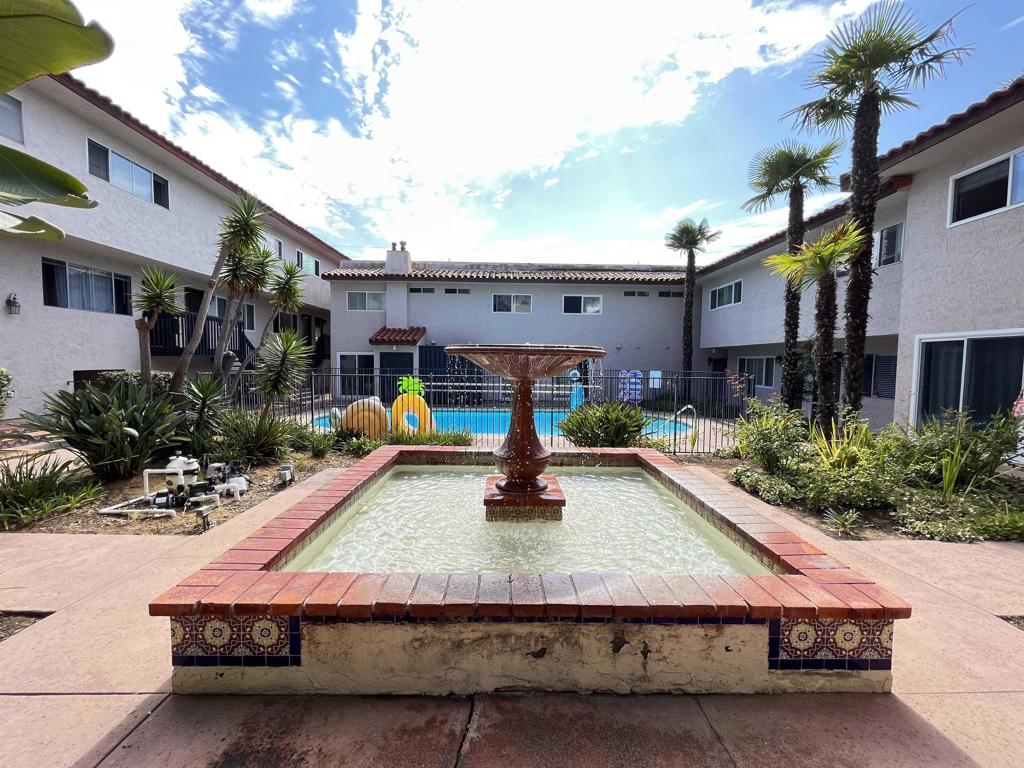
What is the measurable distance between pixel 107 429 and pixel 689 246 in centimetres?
1980

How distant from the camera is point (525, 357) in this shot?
433 centimetres

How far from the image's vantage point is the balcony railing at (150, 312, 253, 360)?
49.2 ft

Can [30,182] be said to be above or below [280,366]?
above

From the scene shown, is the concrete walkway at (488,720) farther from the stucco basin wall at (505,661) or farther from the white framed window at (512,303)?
the white framed window at (512,303)

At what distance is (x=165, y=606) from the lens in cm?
226

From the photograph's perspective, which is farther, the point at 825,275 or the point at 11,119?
the point at 11,119

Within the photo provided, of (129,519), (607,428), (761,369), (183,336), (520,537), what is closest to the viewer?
(520,537)

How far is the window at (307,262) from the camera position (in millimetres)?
22705

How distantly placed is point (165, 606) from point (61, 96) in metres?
14.2

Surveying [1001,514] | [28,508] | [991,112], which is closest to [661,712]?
[1001,514]

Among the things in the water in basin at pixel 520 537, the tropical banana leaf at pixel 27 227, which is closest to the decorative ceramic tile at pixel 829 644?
the water in basin at pixel 520 537

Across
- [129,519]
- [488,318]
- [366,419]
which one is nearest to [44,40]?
[129,519]

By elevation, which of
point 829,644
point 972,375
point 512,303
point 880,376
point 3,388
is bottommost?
point 829,644

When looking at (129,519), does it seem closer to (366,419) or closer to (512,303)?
(366,419)
